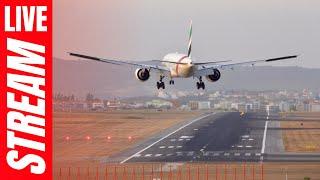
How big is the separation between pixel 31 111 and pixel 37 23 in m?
6.22

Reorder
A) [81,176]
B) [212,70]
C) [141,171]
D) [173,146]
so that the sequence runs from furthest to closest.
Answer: [173,146], [141,171], [81,176], [212,70]

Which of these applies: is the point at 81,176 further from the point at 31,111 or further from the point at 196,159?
the point at 31,111

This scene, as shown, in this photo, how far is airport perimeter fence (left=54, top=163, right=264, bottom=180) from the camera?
138375 mm

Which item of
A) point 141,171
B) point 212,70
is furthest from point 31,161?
point 141,171

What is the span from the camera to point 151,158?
559 ft

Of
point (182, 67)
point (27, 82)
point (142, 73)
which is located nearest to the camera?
point (27, 82)

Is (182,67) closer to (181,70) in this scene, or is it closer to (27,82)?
(181,70)

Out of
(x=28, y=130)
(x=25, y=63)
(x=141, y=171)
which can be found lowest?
(x=141, y=171)

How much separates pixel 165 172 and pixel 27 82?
283 feet

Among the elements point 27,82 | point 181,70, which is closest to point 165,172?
point 181,70

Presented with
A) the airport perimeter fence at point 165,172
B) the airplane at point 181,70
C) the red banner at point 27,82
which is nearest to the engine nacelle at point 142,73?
the airplane at point 181,70

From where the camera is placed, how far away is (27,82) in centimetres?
6138

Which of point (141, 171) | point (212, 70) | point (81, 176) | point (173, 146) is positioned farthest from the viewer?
point (173, 146)

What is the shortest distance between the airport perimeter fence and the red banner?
73.0 meters
